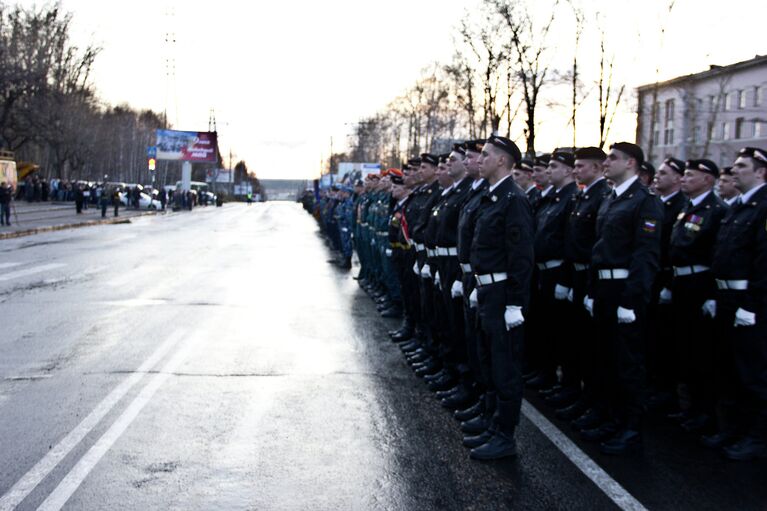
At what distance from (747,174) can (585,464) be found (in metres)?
2.46

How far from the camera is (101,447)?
17.4 ft

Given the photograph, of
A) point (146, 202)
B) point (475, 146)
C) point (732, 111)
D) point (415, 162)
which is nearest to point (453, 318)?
point (475, 146)

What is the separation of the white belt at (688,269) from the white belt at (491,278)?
1.83m

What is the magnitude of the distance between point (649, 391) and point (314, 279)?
9812 mm

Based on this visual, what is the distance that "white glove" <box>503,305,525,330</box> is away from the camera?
5.27 m

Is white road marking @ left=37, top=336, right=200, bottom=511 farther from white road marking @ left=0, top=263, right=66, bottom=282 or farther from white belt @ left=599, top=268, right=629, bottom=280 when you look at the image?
white road marking @ left=0, top=263, right=66, bottom=282

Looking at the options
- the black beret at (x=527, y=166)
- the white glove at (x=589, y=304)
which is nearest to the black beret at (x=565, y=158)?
the black beret at (x=527, y=166)

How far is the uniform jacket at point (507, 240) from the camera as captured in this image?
17.5 feet

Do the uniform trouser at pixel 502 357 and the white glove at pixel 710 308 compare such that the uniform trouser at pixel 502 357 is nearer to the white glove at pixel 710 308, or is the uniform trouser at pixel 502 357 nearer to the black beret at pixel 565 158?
the white glove at pixel 710 308

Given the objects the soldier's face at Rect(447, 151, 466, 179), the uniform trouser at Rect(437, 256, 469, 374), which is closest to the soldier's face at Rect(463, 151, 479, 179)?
the soldier's face at Rect(447, 151, 466, 179)

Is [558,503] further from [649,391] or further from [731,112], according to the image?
[731,112]

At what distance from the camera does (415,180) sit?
995cm

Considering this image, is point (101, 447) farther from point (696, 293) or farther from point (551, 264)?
point (696, 293)

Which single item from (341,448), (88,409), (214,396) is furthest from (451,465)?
(88,409)
